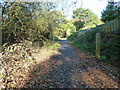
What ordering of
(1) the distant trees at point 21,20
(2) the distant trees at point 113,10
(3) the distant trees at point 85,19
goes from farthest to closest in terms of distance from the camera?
1. (3) the distant trees at point 85,19
2. (2) the distant trees at point 113,10
3. (1) the distant trees at point 21,20

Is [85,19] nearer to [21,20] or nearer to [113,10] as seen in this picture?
[113,10]

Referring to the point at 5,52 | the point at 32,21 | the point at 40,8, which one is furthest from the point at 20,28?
the point at 40,8

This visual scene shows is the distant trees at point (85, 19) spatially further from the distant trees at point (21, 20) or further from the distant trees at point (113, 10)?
the distant trees at point (21, 20)

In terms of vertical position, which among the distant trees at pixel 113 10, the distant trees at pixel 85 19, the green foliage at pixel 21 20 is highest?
the distant trees at pixel 85 19

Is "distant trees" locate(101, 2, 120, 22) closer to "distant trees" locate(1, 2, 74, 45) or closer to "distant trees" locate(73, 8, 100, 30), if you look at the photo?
"distant trees" locate(1, 2, 74, 45)

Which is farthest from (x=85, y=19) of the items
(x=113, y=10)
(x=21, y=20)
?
(x=21, y=20)

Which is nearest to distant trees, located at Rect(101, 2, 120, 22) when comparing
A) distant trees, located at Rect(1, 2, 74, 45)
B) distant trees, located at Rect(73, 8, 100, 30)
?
distant trees, located at Rect(1, 2, 74, 45)

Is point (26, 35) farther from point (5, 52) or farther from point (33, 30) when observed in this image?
point (5, 52)

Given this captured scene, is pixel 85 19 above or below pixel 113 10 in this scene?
above

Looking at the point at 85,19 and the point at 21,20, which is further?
the point at 85,19

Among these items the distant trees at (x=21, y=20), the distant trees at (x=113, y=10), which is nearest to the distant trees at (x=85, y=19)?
the distant trees at (x=113, y=10)

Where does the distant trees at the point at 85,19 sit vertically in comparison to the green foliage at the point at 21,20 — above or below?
above

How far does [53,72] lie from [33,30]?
3.44 m

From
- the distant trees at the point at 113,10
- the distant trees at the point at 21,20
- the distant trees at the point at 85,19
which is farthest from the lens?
the distant trees at the point at 85,19
